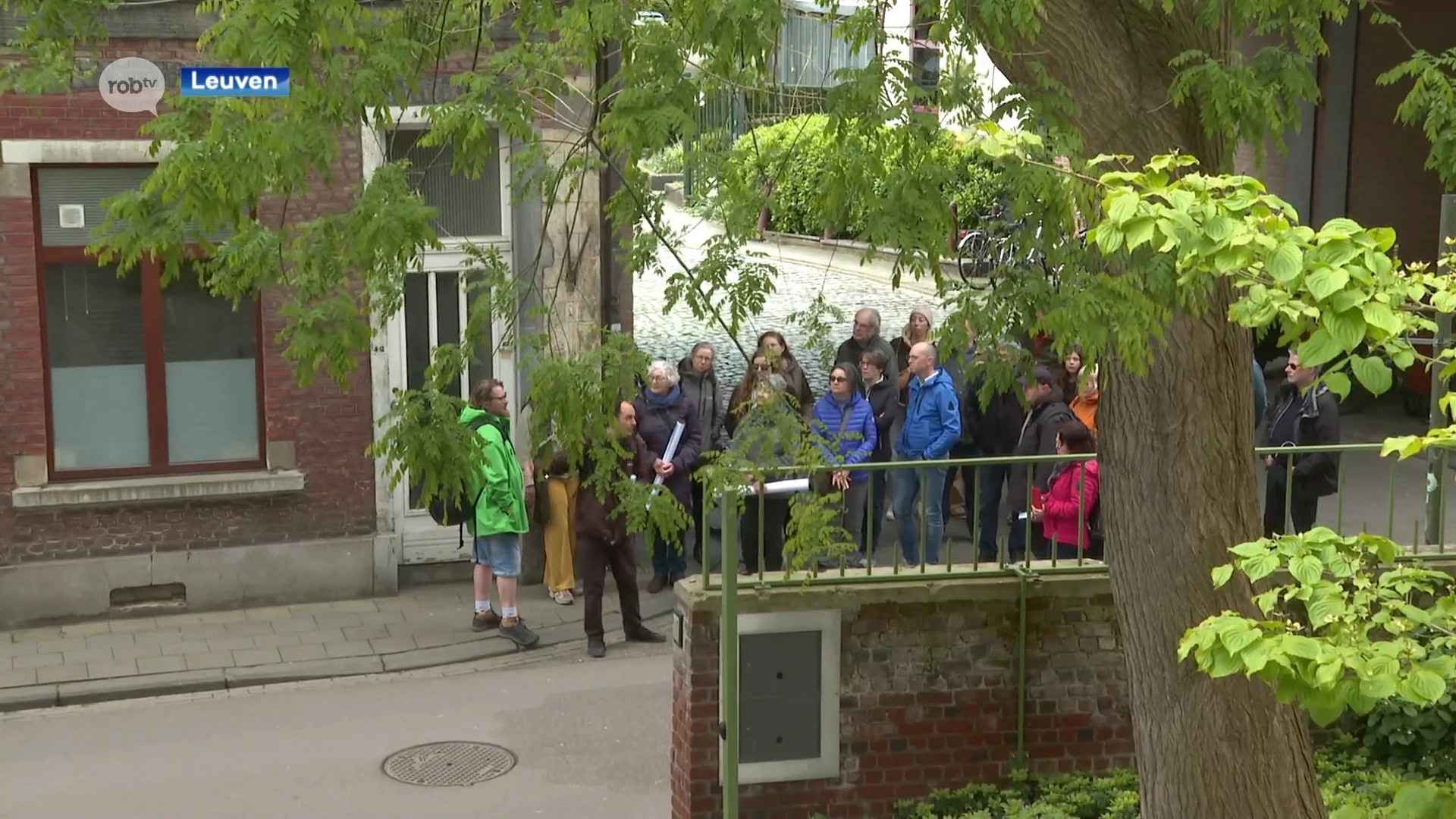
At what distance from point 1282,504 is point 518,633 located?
203 inches

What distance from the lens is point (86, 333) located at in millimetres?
12938

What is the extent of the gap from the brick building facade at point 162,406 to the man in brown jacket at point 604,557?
1.23m

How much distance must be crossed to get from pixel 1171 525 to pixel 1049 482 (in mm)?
3728

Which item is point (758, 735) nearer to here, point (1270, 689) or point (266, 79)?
point (1270, 689)

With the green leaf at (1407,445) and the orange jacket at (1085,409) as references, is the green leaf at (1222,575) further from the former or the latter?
the orange jacket at (1085,409)

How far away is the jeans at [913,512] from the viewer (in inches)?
482

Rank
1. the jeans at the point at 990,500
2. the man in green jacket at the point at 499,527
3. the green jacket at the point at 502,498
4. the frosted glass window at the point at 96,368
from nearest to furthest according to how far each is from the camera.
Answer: the man in green jacket at the point at 499,527 → the green jacket at the point at 502,498 → the jeans at the point at 990,500 → the frosted glass window at the point at 96,368

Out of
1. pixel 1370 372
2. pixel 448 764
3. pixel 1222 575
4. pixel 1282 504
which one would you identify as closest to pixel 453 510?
pixel 448 764

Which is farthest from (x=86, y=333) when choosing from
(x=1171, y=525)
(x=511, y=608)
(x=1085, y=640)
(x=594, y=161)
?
(x=1171, y=525)

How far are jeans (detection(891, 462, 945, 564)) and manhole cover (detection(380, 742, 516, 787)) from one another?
9.52 ft

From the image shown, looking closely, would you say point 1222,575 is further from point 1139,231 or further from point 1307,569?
point 1139,231

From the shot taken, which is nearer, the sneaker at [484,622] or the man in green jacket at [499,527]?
the man in green jacket at [499,527]

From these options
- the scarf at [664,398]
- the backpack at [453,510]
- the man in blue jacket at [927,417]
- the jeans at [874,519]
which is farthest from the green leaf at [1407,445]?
the scarf at [664,398]

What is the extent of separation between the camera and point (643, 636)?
12711 millimetres
